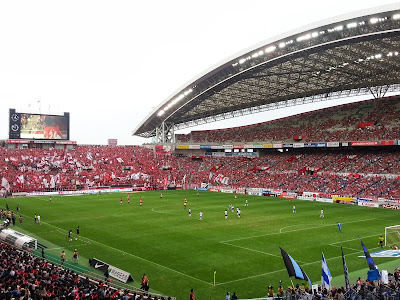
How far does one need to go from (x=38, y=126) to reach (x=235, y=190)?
38104mm

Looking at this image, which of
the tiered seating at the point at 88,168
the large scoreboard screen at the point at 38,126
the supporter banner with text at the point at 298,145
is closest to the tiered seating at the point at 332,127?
the supporter banner with text at the point at 298,145

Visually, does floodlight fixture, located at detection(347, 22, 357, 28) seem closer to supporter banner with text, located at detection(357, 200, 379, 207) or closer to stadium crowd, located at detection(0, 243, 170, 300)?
supporter banner with text, located at detection(357, 200, 379, 207)

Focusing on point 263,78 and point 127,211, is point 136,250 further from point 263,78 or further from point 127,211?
point 263,78

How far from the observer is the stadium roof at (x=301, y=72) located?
45.6 meters

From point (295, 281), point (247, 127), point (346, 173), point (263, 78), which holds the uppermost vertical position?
point (263, 78)

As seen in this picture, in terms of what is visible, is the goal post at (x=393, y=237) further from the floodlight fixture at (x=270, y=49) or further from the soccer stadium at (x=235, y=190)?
the floodlight fixture at (x=270, y=49)

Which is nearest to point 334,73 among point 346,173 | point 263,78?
point 263,78

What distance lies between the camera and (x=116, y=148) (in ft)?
288

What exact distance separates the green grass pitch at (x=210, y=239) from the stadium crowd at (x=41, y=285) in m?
4.39

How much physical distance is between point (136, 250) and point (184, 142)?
68.2m

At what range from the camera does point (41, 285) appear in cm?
1523

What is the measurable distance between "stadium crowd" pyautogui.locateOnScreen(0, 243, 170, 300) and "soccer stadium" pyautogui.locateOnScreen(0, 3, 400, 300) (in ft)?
0.28

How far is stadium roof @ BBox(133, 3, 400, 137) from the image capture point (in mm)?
45625

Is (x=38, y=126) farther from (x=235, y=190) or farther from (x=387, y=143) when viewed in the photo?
(x=387, y=143)
